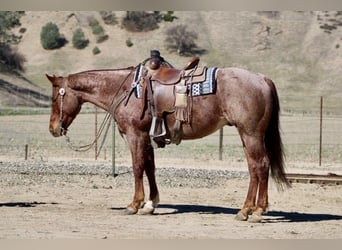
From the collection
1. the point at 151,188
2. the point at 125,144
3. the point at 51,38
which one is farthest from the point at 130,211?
the point at 51,38

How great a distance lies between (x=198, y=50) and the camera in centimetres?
5959

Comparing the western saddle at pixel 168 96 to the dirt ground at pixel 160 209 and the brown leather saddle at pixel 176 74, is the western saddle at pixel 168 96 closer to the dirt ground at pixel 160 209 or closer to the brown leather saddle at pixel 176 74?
the brown leather saddle at pixel 176 74

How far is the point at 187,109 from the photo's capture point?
938 centimetres

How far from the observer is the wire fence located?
1967 cm

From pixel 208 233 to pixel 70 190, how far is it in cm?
464

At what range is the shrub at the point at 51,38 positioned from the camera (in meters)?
58.3

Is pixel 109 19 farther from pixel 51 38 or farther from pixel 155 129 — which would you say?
pixel 155 129

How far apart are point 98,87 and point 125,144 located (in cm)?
1344

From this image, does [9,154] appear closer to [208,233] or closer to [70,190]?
[70,190]

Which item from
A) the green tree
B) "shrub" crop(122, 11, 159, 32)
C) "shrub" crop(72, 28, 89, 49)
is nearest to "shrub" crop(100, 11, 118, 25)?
"shrub" crop(122, 11, 159, 32)

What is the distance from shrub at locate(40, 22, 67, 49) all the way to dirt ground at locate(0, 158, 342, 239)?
4489 centimetres

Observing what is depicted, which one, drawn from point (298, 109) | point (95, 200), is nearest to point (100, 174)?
point (95, 200)

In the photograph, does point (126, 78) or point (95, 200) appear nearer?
point (126, 78)

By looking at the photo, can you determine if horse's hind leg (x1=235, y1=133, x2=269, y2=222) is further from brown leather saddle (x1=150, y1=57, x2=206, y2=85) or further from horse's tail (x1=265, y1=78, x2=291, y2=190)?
brown leather saddle (x1=150, y1=57, x2=206, y2=85)
